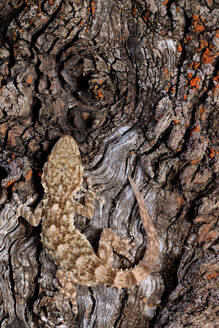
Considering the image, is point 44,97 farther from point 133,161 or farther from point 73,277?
point 73,277

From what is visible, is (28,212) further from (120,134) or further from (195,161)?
(195,161)

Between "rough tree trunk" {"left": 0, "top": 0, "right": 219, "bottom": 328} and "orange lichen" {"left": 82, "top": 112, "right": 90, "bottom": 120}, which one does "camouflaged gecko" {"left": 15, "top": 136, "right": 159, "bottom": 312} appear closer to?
"rough tree trunk" {"left": 0, "top": 0, "right": 219, "bottom": 328}

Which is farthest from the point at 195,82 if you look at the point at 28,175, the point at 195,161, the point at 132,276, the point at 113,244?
the point at 132,276

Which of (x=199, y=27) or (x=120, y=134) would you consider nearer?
(x=199, y=27)

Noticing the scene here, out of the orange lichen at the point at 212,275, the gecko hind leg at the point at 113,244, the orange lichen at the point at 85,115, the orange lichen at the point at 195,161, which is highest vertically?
the orange lichen at the point at 195,161

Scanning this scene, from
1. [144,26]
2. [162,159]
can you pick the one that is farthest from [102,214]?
[144,26]

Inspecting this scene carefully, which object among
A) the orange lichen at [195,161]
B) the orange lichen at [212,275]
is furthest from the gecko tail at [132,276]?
the orange lichen at [195,161]

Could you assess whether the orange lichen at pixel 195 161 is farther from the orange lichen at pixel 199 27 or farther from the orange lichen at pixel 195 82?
the orange lichen at pixel 199 27
